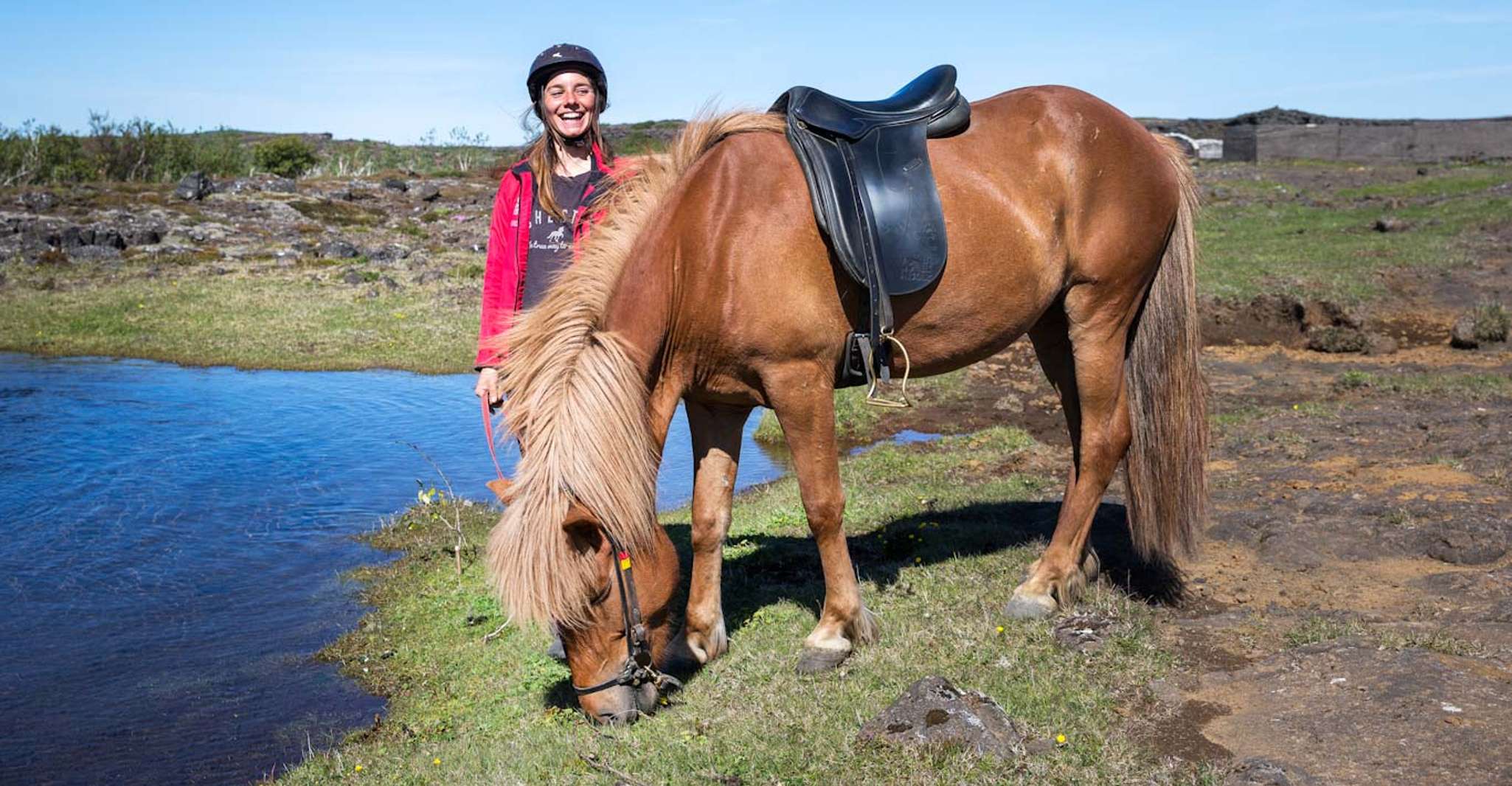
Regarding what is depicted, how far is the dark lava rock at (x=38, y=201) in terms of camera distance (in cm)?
2761

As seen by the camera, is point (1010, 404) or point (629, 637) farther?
point (1010, 404)

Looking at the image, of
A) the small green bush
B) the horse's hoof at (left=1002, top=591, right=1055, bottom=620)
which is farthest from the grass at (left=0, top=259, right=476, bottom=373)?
the small green bush

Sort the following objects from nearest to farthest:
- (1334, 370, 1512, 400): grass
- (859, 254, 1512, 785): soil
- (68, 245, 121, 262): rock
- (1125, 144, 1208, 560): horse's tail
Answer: (859, 254, 1512, 785): soil
(1125, 144, 1208, 560): horse's tail
(1334, 370, 1512, 400): grass
(68, 245, 121, 262): rock

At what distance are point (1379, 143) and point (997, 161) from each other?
3983 cm

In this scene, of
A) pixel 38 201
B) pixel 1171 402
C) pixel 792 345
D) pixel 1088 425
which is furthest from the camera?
pixel 38 201

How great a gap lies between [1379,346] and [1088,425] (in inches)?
316

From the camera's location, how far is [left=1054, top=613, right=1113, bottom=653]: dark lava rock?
448cm

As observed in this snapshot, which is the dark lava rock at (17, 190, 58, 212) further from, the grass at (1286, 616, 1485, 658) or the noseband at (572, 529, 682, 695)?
the grass at (1286, 616, 1485, 658)

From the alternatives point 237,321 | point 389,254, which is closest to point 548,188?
Answer: point 237,321

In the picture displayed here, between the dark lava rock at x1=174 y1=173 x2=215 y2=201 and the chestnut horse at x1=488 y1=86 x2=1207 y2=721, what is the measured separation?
3340cm

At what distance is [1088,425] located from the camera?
5.14 m

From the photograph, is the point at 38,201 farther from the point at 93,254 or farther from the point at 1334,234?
the point at 1334,234

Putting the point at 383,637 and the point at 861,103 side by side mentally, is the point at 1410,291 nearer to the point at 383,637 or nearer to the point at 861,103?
the point at 861,103

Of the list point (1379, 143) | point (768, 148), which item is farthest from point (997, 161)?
point (1379, 143)
